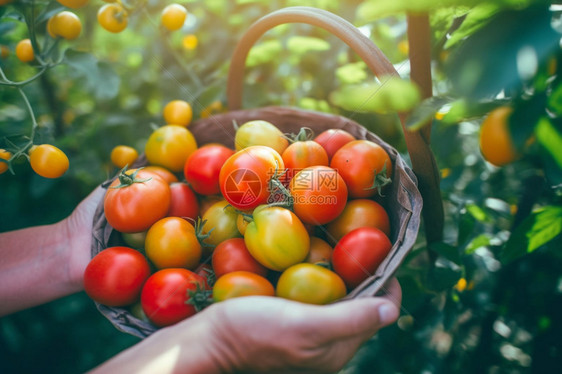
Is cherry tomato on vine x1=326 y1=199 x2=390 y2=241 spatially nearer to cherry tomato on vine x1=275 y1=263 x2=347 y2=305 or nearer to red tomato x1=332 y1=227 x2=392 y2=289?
red tomato x1=332 y1=227 x2=392 y2=289

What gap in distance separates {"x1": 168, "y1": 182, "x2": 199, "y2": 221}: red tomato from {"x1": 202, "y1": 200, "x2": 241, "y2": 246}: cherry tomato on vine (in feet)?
0.30

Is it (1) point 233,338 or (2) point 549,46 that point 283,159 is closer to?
(1) point 233,338

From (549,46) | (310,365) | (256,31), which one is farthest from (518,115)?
(256,31)

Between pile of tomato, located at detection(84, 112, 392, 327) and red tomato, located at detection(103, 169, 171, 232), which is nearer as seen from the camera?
pile of tomato, located at detection(84, 112, 392, 327)

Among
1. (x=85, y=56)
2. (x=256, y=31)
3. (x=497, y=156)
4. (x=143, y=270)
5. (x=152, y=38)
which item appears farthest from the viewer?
(x=152, y=38)

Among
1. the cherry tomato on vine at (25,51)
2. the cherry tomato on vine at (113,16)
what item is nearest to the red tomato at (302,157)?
the cherry tomato on vine at (113,16)

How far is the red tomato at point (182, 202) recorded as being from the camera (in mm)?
1333

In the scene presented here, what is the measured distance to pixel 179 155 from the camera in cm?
147

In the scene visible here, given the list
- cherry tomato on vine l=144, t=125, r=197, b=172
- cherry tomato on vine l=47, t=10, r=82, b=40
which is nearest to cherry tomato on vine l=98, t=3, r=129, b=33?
cherry tomato on vine l=47, t=10, r=82, b=40

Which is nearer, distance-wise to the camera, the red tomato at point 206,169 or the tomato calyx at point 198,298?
the tomato calyx at point 198,298

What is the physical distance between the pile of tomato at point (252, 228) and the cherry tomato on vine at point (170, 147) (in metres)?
0.09

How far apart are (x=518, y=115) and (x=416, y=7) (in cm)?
25

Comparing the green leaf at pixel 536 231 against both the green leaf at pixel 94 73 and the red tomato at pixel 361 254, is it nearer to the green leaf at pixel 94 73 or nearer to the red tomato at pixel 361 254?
the red tomato at pixel 361 254

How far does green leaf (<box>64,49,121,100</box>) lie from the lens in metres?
1.40
